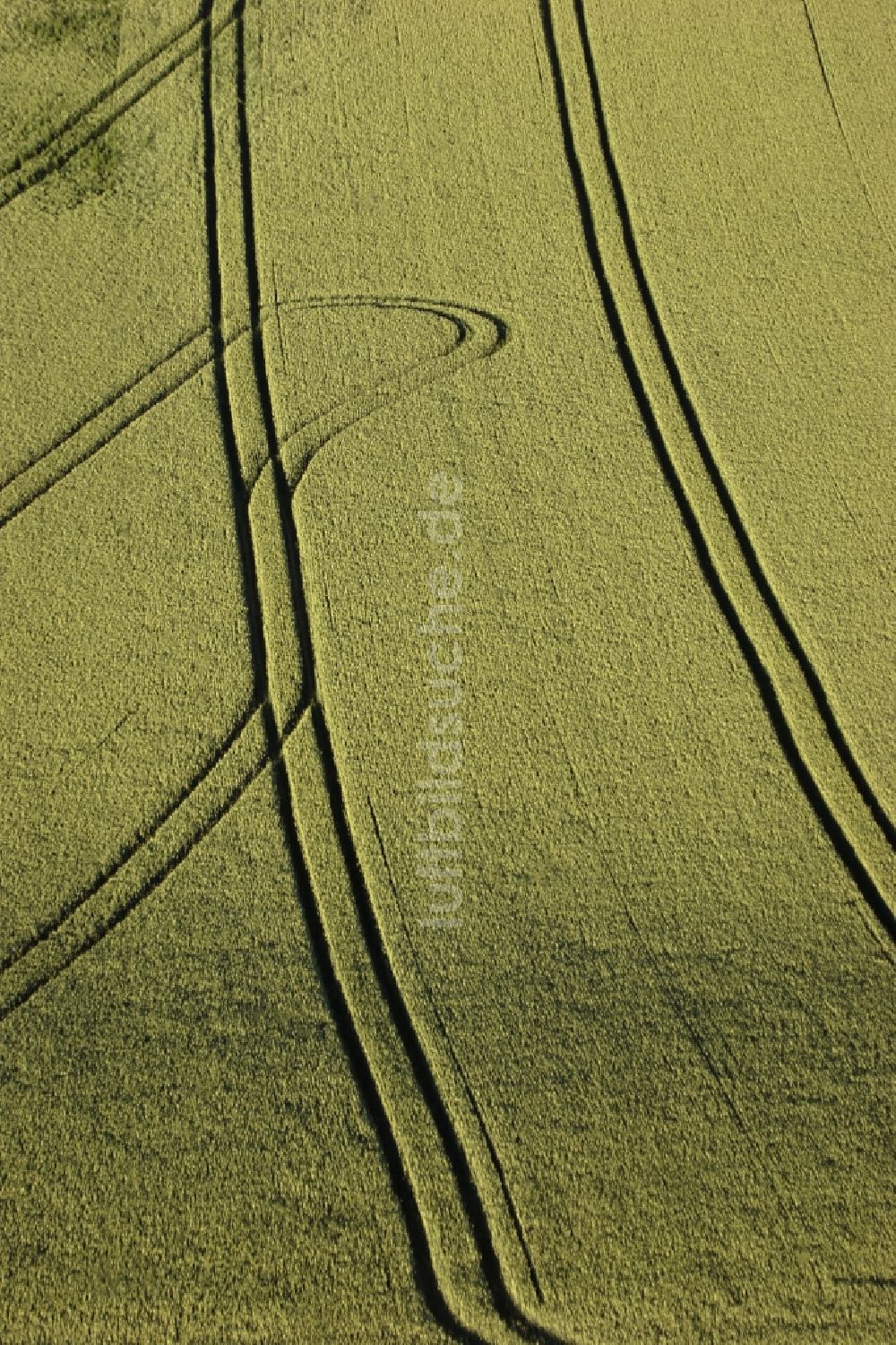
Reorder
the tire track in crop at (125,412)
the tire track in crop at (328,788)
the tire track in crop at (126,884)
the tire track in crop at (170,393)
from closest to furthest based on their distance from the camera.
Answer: the tire track in crop at (328,788) < the tire track in crop at (126,884) < the tire track in crop at (170,393) < the tire track in crop at (125,412)

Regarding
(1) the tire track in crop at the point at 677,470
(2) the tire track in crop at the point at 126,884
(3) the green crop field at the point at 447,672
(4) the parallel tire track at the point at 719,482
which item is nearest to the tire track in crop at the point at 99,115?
(3) the green crop field at the point at 447,672

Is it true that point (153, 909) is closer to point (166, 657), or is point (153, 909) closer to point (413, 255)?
point (166, 657)

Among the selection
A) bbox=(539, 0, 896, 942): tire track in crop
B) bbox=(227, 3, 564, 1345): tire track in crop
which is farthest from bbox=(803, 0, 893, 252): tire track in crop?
bbox=(227, 3, 564, 1345): tire track in crop

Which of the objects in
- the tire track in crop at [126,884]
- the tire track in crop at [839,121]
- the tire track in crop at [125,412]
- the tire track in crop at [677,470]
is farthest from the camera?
the tire track in crop at [839,121]

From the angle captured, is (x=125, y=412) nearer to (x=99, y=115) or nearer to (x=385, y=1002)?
(x=99, y=115)

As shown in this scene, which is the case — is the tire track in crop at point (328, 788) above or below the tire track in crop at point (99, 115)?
below

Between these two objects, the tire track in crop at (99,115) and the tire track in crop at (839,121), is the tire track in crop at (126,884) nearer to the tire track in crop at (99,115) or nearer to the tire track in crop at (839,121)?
the tire track in crop at (99,115)
